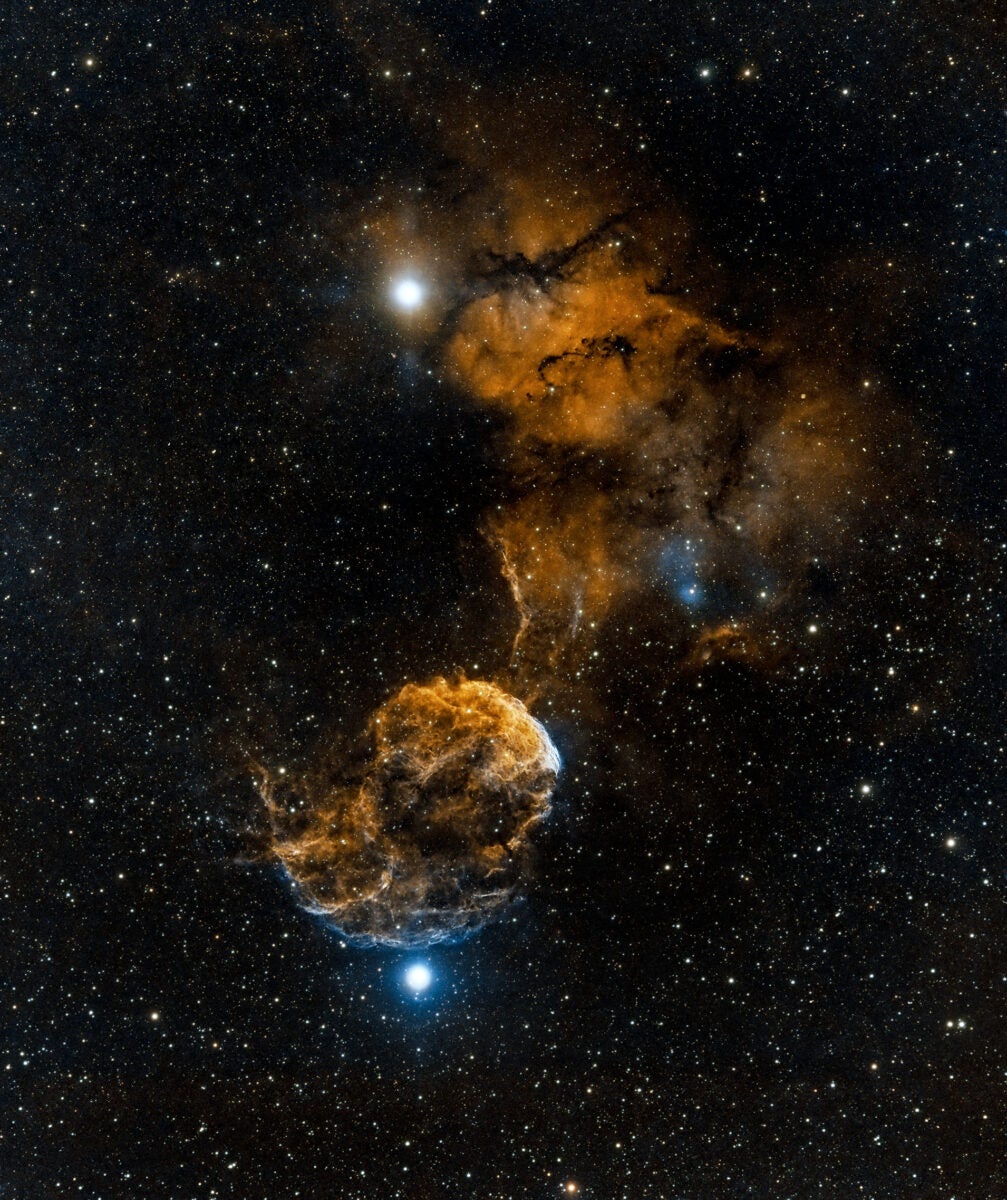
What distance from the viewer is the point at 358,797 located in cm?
334

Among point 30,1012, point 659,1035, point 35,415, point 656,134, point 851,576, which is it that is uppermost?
point 656,134

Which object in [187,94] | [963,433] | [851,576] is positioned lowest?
[851,576]

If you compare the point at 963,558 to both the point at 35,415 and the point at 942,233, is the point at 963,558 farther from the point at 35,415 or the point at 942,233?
the point at 35,415

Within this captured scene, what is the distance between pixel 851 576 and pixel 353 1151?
425 centimetres

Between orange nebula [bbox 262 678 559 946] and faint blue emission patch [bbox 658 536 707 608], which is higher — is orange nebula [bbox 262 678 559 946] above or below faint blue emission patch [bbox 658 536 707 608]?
below

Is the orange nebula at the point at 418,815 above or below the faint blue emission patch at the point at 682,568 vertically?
below

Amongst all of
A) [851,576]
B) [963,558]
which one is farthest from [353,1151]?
[963,558]

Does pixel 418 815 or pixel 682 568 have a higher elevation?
pixel 682 568

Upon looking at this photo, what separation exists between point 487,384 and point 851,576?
2.25 meters

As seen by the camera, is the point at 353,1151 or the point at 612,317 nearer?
the point at 612,317

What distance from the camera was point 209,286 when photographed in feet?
10.9

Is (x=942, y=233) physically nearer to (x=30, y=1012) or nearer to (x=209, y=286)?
(x=209, y=286)

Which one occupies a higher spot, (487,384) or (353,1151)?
(487,384)

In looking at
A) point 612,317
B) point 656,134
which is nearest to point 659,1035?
point 612,317
